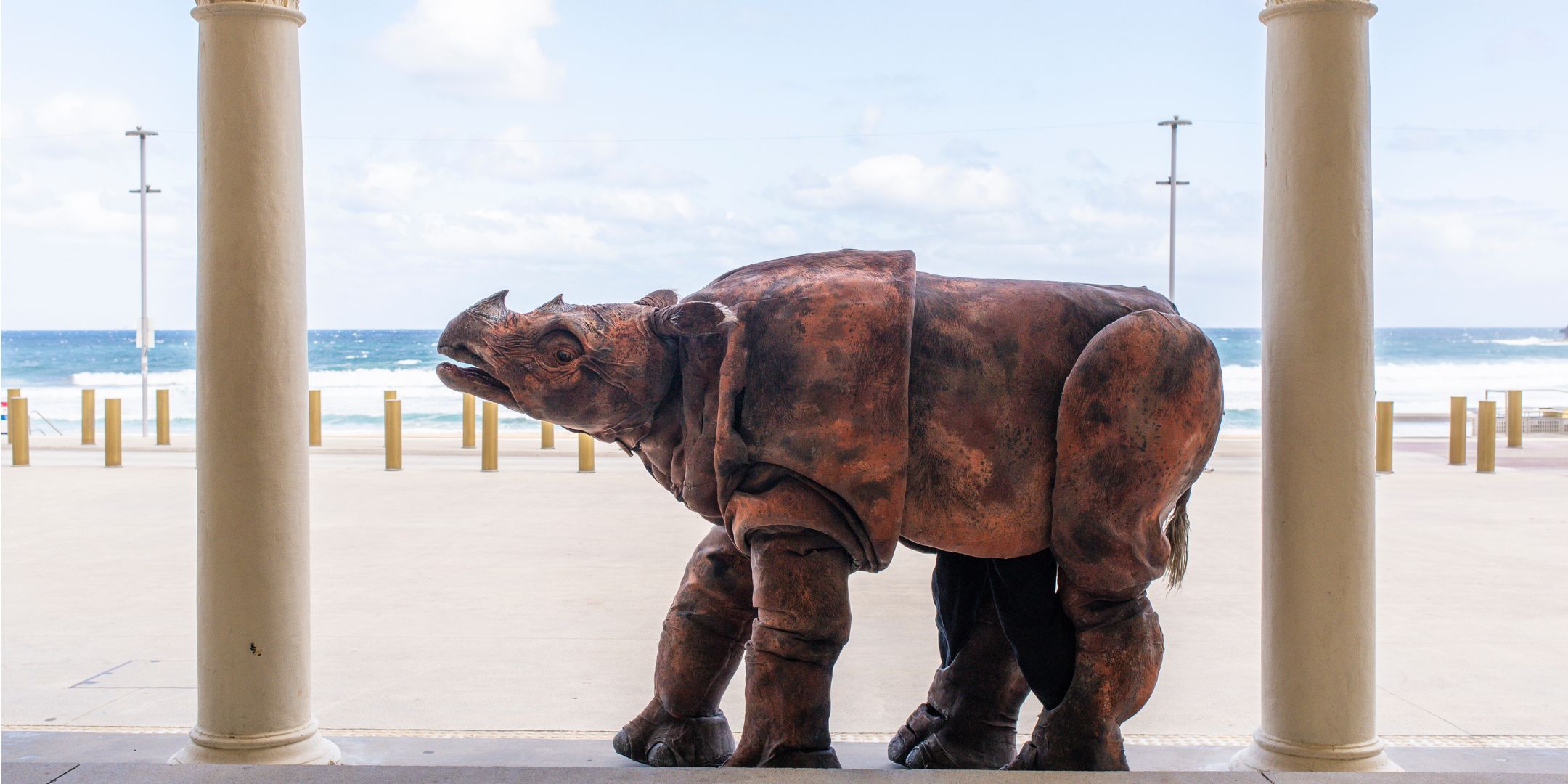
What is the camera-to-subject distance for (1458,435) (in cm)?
1462

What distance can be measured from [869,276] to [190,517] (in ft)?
26.8

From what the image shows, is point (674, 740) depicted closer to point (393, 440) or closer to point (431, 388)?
point (393, 440)

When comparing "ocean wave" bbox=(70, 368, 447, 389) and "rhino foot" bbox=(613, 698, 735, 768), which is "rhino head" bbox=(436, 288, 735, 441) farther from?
"ocean wave" bbox=(70, 368, 447, 389)

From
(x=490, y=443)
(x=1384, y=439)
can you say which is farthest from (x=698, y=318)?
(x=1384, y=439)

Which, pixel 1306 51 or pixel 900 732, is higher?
pixel 1306 51

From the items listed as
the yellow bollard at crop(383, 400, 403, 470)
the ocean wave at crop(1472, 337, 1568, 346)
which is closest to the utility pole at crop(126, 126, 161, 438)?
the yellow bollard at crop(383, 400, 403, 470)

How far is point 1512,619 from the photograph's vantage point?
6.55 m

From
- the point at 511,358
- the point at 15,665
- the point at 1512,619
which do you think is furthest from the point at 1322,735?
the point at 15,665

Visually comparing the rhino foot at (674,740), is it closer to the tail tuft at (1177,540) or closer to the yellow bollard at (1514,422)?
the tail tuft at (1177,540)

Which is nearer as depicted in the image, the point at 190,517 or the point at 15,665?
the point at 15,665

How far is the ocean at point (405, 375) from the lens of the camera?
2897 cm

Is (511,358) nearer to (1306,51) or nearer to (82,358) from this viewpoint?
(1306,51)

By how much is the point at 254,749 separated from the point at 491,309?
1389 mm

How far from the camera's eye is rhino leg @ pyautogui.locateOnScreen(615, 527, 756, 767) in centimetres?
353
